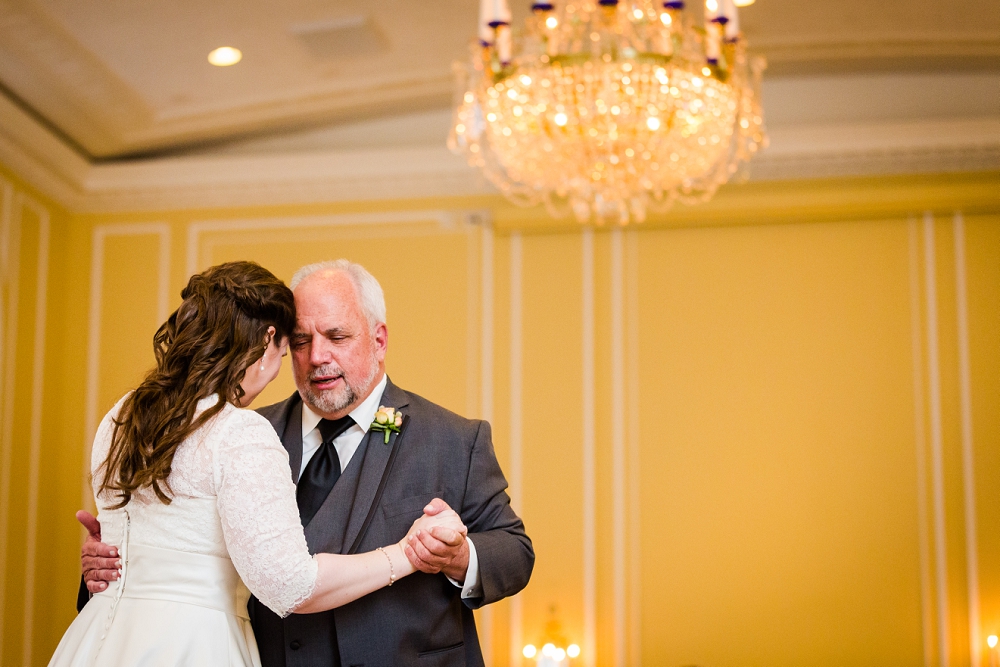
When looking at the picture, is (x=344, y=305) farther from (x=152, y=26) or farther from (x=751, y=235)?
(x=751, y=235)

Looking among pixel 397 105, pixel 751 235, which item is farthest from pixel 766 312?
pixel 397 105

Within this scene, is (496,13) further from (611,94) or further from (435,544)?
(435,544)

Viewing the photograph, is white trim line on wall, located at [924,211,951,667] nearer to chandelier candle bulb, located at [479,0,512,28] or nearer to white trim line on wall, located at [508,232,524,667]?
white trim line on wall, located at [508,232,524,667]

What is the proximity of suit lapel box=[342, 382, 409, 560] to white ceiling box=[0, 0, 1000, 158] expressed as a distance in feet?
8.80

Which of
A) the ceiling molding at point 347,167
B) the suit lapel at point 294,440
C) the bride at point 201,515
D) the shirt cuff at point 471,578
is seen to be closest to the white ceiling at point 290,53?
the ceiling molding at point 347,167

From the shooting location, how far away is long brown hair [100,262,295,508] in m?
2.14

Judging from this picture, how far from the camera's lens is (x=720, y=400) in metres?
5.71

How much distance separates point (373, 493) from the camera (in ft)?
8.51

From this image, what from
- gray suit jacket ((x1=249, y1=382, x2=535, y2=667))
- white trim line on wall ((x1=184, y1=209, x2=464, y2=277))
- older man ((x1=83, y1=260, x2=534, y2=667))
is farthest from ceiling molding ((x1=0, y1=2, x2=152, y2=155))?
gray suit jacket ((x1=249, y1=382, x2=535, y2=667))

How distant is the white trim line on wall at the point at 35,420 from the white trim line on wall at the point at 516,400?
290 centimetres

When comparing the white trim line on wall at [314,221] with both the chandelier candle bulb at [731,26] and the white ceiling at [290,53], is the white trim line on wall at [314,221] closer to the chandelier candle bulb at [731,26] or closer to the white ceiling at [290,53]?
the white ceiling at [290,53]

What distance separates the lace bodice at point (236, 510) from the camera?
6.72 feet

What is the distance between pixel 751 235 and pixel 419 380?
218 cm

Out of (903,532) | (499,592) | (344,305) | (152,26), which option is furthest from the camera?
(903,532)
